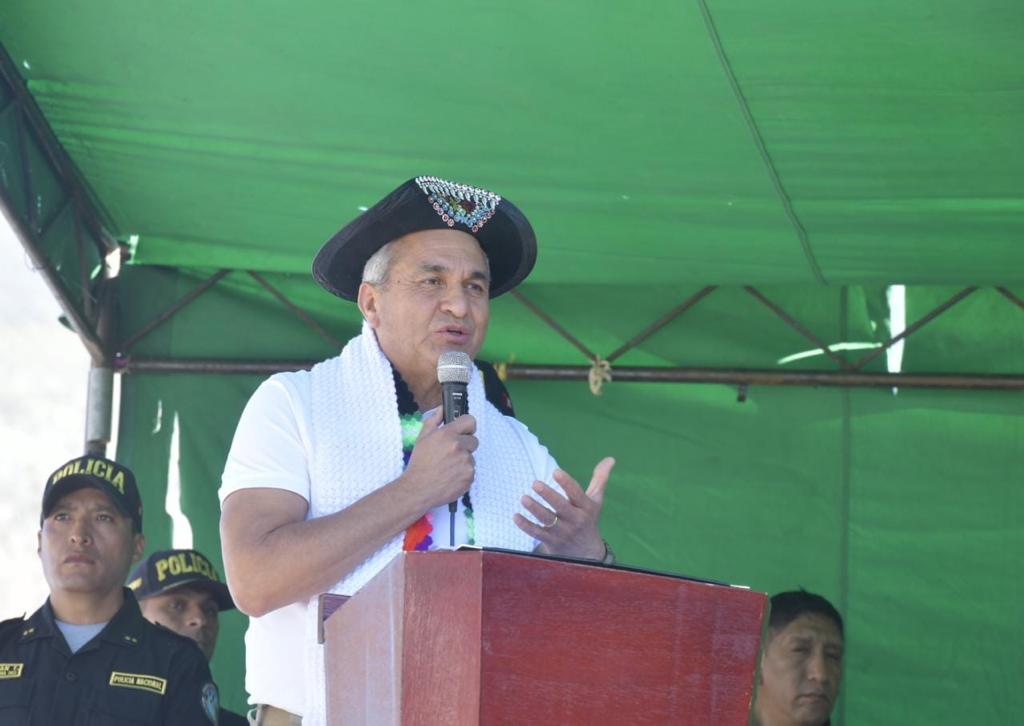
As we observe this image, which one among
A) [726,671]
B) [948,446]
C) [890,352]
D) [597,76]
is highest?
[597,76]

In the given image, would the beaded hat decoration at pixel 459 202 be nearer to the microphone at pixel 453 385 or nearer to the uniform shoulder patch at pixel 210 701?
the microphone at pixel 453 385

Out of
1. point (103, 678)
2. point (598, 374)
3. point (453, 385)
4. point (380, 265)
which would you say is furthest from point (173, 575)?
point (453, 385)

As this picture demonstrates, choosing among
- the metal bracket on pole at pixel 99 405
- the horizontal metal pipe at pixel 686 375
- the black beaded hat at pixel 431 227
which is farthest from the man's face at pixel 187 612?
the black beaded hat at pixel 431 227

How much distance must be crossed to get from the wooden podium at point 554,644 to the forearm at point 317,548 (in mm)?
410

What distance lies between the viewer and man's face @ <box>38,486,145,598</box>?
4062 millimetres

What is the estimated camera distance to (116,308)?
5762 mm

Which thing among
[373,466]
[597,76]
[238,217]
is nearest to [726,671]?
[373,466]

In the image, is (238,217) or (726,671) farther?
(238,217)

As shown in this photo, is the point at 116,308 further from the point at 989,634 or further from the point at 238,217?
the point at 989,634

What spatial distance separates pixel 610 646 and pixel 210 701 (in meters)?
2.51

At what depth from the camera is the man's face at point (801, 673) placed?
4.67 m

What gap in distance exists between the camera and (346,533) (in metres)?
2.10

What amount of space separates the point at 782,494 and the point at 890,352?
0.66m

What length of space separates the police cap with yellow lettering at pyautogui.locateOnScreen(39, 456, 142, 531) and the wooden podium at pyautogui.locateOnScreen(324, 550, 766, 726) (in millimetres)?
2790
